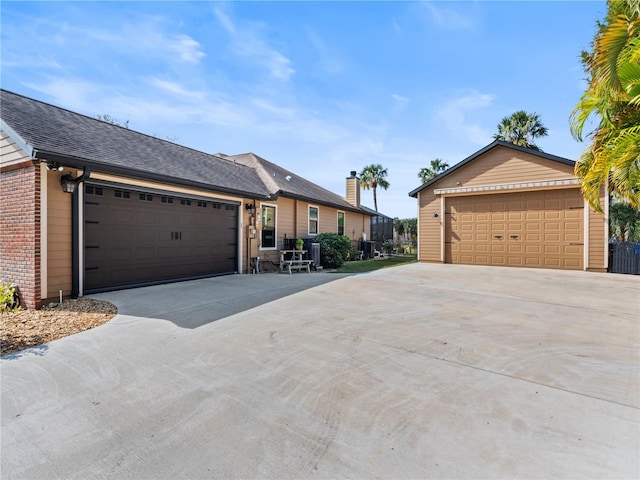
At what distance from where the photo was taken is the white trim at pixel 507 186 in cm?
1038

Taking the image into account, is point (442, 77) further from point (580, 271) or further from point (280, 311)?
point (280, 311)

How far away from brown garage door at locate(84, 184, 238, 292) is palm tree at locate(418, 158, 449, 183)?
2156cm

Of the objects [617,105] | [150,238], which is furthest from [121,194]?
[617,105]

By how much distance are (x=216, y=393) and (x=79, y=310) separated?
4.18m

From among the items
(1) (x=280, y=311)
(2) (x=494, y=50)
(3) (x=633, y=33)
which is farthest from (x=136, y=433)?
(2) (x=494, y=50)

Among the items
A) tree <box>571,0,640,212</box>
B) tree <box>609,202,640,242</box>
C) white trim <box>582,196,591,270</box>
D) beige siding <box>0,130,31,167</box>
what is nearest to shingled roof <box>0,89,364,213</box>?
beige siding <box>0,130,31,167</box>

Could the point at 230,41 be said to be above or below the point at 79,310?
above

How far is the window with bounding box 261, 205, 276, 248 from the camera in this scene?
11539mm

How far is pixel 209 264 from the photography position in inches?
366

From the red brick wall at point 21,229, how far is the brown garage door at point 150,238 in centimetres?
85

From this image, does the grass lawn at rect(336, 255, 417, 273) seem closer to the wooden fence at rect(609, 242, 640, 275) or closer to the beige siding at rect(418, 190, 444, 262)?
the beige siding at rect(418, 190, 444, 262)

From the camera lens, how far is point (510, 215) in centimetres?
1141

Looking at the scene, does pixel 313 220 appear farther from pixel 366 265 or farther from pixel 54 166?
pixel 54 166

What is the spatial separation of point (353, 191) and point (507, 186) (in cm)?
856
